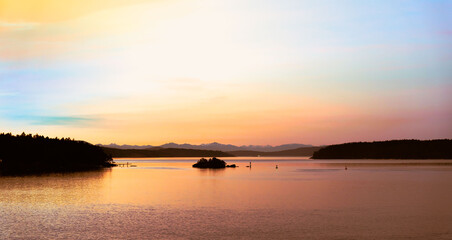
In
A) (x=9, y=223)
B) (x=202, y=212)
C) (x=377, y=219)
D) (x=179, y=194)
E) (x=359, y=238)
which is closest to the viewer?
(x=359, y=238)

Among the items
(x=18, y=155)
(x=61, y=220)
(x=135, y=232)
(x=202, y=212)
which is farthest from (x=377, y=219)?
(x=18, y=155)

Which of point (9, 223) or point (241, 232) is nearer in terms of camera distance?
point (241, 232)

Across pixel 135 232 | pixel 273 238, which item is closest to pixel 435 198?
pixel 273 238

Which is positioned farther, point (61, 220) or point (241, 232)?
point (61, 220)

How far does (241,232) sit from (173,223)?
320 inches

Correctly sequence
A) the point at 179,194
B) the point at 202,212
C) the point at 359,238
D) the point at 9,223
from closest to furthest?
the point at 359,238
the point at 9,223
the point at 202,212
the point at 179,194

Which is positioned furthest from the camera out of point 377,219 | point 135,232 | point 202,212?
point 202,212

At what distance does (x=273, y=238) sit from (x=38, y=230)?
21212 mm

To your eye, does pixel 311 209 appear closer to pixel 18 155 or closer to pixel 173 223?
pixel 173 223

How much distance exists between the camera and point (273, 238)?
1467 inches

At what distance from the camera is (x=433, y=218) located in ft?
155

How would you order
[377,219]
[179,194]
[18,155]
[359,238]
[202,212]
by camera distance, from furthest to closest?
[18,155], [179,194], [202,212], [377,219], [359,238]

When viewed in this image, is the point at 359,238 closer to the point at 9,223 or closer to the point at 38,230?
the point at 38,230

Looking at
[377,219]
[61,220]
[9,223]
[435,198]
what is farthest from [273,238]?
[435,198]
